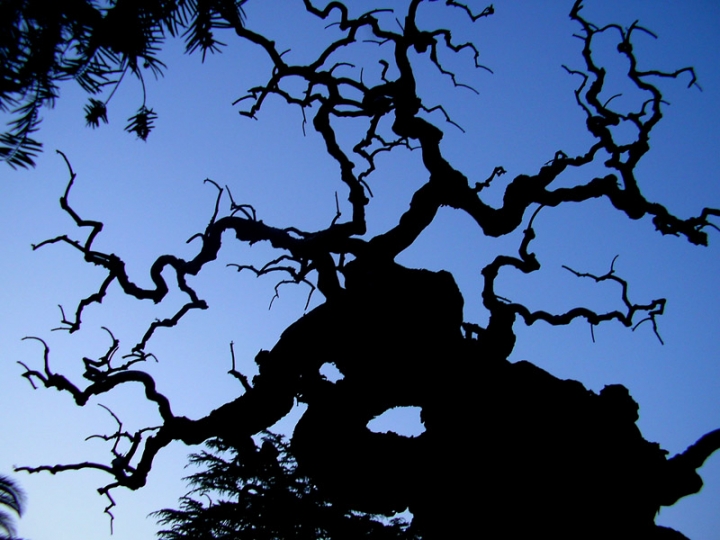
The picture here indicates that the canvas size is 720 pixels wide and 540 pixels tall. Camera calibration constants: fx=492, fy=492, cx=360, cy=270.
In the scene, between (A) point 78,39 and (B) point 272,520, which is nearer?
(A) point 78,39

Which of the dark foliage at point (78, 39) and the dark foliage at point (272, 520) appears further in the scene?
the dark foliage at point (272, 520)

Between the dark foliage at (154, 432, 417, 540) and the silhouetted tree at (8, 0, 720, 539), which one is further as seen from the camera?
the dark foliage at (154, 432, 417, 540)

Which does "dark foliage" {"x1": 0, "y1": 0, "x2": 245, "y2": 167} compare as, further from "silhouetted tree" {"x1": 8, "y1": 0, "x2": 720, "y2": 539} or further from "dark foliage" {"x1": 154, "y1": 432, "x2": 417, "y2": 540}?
"dark foliage" {"x1": 154, "y1": 432, "x2": 417, "y2": 540}

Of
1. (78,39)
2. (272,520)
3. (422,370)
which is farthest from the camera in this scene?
(272,520)

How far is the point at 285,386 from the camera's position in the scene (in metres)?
4.02

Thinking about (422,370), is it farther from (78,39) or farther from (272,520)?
(272,520)

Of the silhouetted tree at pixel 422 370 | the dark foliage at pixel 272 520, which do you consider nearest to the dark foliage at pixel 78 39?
the silhouetted tree at pixel 422 370

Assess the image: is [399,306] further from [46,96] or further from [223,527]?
[223,527]

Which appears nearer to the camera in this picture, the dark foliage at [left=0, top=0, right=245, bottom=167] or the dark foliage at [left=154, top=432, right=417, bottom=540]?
the dark foliage at [left=0, top=0, right=245, bottom=167]

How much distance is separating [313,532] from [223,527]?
1608mm

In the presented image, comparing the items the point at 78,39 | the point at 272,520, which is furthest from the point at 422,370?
the point at 272,520

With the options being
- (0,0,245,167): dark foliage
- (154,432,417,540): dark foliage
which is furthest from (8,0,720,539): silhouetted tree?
(154,432,417,540): dark foliage

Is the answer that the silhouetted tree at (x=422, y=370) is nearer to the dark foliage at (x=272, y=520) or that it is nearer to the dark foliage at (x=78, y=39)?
the dark foliage at (x=78, y=39)

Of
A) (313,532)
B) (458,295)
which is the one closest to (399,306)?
(458,295)
